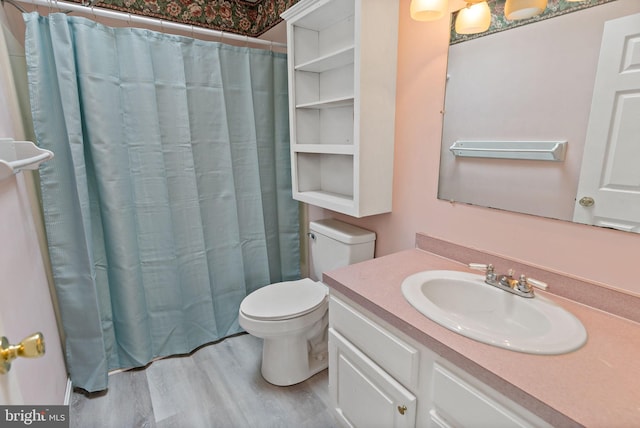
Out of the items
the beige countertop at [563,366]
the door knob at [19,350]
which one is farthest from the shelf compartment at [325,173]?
the door knob at [19,350]

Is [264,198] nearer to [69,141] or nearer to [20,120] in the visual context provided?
[69,141]

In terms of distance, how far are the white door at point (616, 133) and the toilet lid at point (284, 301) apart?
125 cm

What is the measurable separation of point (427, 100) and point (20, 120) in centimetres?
184

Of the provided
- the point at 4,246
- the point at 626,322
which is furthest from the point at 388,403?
the point at 4,246

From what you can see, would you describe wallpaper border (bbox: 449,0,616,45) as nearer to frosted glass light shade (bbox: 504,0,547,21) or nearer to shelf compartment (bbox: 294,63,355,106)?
frosted glass light shade (bbox: 504,0,547,21)

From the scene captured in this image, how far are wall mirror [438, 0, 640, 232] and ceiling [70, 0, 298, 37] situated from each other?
1.40 meters

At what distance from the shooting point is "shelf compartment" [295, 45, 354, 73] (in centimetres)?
154

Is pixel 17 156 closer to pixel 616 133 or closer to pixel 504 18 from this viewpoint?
pixel 504 18

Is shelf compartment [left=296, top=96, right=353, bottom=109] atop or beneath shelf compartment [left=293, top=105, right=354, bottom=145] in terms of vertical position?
atop

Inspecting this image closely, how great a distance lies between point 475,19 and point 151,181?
5.52ft

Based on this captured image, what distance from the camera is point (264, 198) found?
7.47 ft

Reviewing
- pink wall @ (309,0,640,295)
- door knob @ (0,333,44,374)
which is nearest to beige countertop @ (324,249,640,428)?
pink wall @ (309,0,640,295)

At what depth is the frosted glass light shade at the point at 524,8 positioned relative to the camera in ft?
3.37

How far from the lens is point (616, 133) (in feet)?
3.04
